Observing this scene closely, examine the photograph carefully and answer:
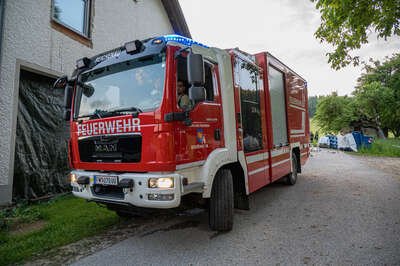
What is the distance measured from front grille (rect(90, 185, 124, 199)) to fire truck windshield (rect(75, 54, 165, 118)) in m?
0.98

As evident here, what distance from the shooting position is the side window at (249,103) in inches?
166

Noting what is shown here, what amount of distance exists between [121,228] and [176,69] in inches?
106

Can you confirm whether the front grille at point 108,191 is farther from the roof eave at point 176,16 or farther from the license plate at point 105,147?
the roof eave at point 176,16

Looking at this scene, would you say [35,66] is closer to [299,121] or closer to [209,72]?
[209,72]

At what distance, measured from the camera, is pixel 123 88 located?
10.8 ft

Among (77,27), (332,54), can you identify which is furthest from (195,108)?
(332,54)

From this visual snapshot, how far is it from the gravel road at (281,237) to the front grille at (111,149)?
118 cm

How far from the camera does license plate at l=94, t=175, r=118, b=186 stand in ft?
9.99

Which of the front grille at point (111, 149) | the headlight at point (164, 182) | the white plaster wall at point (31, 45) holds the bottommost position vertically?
the headlight at point (164, 182)

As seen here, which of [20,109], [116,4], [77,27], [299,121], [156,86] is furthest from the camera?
[116,4]

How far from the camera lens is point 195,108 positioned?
318cm

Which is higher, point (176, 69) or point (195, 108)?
point (176, 69)

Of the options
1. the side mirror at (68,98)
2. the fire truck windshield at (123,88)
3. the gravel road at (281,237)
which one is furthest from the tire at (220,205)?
the side mirror at (68,98)

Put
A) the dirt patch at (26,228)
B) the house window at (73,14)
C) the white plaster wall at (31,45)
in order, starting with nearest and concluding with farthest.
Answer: the dirt patch at (26,228), the white plaster wall at (31,45), the house window at (73,14)
